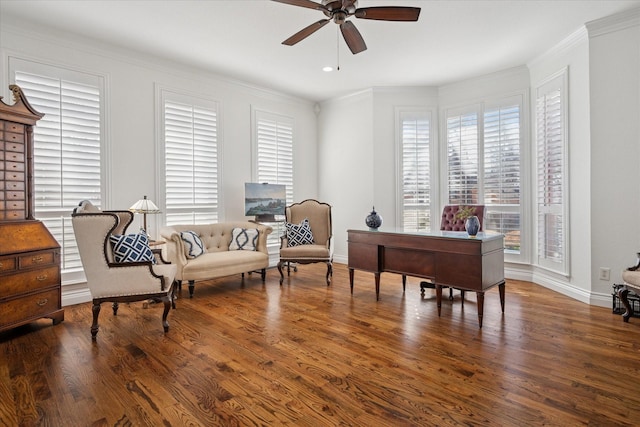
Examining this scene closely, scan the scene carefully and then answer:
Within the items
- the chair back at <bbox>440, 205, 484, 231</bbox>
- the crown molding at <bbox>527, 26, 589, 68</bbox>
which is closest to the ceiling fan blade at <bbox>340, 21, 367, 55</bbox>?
the chair back at <bbox>440, 205, 484, 231</bbox>

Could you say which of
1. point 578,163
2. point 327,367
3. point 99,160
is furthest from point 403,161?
point 99,160

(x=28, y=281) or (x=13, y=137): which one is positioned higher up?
(x=13, y=137)

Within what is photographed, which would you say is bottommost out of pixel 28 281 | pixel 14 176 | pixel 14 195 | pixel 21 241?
pixel 28 281

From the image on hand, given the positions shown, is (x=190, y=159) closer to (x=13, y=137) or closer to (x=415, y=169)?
(x=13, y=137)

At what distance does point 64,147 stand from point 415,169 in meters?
5.02

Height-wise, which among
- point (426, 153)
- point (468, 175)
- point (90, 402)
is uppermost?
point (426, 153)

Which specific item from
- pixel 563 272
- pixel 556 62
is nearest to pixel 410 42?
pixel 556 62

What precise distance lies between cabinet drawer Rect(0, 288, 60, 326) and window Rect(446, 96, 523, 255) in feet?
17.9

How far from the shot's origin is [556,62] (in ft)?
14.8

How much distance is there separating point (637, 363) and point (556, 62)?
12.2 ft

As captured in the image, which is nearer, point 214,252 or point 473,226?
point 473,226

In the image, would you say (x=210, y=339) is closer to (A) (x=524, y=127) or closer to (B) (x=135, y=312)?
(B) (x=135, y=312)

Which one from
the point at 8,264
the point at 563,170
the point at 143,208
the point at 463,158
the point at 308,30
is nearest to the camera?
the point at 8,264

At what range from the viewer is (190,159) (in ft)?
16.9
